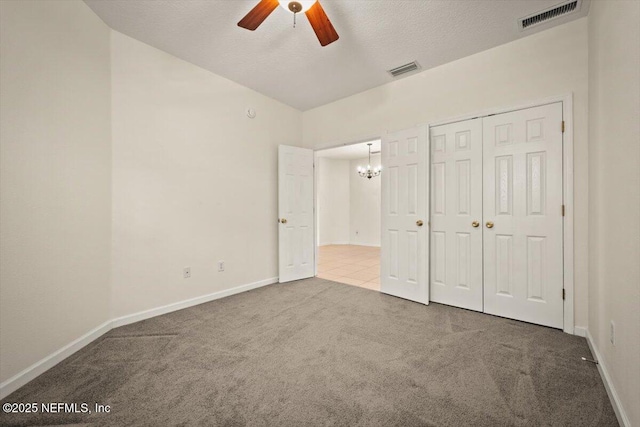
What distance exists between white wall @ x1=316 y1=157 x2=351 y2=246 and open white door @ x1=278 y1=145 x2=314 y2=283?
3837mm

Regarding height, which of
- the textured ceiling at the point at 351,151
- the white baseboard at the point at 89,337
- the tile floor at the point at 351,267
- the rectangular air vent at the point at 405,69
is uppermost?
the rectangular air vent at the point at 405,69

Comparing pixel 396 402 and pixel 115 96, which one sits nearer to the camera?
pixel 396 402

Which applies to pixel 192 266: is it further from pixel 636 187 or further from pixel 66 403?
pixel 636 187

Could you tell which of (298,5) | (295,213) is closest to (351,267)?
(295,213)

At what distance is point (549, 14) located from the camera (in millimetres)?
2303

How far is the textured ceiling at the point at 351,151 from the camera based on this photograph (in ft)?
22.2

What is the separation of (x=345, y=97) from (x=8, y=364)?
4.35 m

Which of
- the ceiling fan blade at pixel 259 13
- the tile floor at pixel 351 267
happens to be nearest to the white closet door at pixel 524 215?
the tile floor at pixel 351 267

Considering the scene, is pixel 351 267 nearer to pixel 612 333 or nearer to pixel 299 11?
pixel 612 333

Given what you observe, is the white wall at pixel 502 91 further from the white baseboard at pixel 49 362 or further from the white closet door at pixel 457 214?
the white baseboard at pixel 49 362

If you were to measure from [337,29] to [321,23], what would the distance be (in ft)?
2.20

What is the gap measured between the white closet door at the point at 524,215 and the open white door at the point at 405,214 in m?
0.65

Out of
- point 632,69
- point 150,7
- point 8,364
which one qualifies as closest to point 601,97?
point 632,69

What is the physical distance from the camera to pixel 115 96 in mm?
2559
